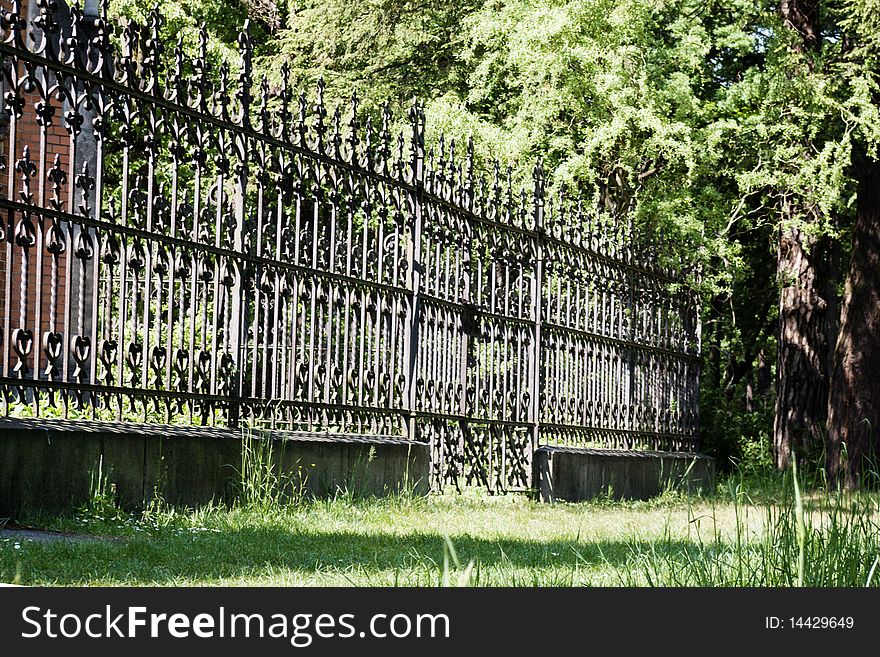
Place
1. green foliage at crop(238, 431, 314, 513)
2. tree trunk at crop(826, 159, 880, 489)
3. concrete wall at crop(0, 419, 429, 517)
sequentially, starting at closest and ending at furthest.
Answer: concrete wall at crop(0, 419, 429, 517)
green foliage at crop(238, 431, 314, 513)
tree trunk at crop(826, 159, 880, 489)

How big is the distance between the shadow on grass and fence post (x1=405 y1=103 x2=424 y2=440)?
9.40ft

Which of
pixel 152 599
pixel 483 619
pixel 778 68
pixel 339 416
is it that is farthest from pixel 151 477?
pixel 778 68

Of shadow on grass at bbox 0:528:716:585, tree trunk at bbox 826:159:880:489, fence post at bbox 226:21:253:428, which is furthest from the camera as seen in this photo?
tree trunk at bbox 826:159:880:489

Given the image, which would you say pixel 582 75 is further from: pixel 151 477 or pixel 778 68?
pixel 151 477

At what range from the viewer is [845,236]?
22.1 meters

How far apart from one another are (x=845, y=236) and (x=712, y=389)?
4497 mm

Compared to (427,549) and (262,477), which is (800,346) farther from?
(427,549)

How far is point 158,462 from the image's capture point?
23.6 feet

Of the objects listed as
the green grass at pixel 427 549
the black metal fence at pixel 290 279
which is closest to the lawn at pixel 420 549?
the green grass at pixel 427 549

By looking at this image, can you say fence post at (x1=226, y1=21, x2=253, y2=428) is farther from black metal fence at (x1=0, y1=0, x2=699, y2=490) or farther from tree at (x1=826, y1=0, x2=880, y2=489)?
tree at (x1=826, y1=0, x2=880, y2=489)

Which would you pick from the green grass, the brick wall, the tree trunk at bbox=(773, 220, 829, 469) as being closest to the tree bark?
the tree trunk at bbox=(773, 220, 829, 469)

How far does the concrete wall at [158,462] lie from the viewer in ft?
20.8

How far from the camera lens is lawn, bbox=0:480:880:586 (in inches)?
178

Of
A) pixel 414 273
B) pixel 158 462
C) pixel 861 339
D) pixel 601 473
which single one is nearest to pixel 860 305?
pixel 861 339
